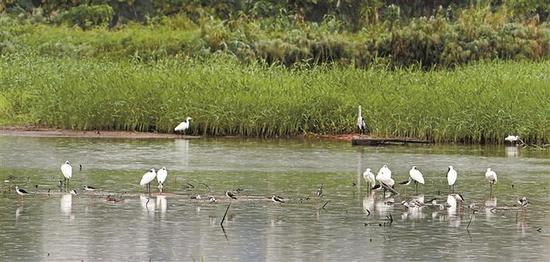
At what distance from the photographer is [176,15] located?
142ft

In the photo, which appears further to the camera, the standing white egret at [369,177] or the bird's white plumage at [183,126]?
the bird's white plumage at [183,126]

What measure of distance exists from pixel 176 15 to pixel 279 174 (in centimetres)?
2460

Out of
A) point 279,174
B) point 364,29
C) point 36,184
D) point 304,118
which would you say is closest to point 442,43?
point 364,29

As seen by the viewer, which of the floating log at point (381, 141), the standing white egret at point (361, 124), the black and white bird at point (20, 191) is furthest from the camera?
the standing white egret at point (361, 124)

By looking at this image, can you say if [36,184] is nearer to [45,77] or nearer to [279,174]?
[279,174]

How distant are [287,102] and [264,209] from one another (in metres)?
10.1

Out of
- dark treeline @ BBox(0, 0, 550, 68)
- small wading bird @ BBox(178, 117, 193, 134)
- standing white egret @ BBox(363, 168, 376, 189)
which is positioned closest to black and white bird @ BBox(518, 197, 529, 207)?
standing white egret @ BBox(363, 168, 376, 189)

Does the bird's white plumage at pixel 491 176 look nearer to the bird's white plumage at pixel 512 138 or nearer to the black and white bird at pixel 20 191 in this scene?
the black and white bird at pixel 20 191

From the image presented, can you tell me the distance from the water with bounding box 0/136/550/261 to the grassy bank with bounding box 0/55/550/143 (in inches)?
47.0

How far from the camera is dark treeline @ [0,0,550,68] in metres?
34.7

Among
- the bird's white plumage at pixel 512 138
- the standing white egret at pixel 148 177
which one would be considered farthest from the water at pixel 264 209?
the bird's white plumage at pixel 512 138

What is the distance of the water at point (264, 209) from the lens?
1264 cm

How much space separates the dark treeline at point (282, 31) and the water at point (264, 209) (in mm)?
9412

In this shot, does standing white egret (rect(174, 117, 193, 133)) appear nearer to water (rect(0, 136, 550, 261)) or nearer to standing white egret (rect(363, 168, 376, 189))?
water (rect(0, 136, 550, 261))
